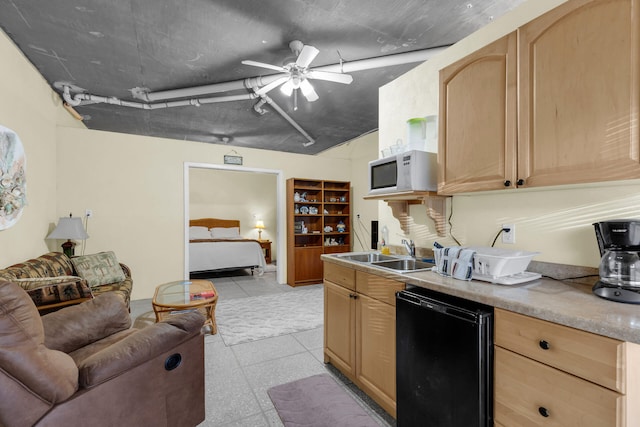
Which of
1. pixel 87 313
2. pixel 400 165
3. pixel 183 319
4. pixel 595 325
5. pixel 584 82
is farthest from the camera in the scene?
pixel 400 165

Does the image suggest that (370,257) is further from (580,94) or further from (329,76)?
(329,76)

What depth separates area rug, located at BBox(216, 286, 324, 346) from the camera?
314cm

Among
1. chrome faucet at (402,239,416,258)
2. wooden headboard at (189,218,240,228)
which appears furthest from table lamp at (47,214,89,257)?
wooden headboard at (189,218,240,228)

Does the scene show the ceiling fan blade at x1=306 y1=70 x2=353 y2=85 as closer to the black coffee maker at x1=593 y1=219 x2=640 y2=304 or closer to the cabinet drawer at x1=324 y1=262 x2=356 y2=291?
the cabinet drawer at x1=324 y1=262 x2=356 y2=291

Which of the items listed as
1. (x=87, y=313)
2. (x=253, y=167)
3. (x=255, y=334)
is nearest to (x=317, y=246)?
(x=253, y=167)

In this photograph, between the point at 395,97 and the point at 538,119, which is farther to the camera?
the point at 395,97

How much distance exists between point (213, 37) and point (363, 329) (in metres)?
2.88

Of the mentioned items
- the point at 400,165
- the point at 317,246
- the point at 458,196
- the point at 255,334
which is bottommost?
the point at 255,334

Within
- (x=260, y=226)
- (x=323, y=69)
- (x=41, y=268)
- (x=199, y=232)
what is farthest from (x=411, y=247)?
(x=260, y=226)

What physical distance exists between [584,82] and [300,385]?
245cm

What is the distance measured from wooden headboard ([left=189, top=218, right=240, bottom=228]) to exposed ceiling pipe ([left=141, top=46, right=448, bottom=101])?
449cm

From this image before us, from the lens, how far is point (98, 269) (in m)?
3.42

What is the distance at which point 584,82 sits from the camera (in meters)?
1.25

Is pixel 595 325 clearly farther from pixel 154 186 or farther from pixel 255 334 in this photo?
pixel 154 186
